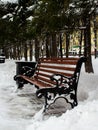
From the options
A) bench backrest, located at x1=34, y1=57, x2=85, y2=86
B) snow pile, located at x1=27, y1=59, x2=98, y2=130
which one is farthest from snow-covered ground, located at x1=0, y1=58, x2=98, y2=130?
bench backrest, located at x1=34, y1=57, x2=85, y2=86

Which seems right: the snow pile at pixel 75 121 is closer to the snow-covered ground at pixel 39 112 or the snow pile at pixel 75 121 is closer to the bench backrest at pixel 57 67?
the snow-covered ground at pixel 39 112

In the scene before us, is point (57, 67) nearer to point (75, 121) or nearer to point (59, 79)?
point (59, 79)

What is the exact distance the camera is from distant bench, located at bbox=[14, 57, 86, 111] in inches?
314

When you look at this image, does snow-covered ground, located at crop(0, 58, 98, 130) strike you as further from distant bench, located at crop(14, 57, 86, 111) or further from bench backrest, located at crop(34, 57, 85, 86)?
bench backrest, located at crop(34, 57, 85, 86)

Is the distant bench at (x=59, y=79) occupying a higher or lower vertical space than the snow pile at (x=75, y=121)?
higher

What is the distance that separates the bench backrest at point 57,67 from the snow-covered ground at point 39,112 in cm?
61

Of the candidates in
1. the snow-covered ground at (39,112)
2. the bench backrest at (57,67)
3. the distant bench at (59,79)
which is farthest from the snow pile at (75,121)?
the bench backrest at (57,67)

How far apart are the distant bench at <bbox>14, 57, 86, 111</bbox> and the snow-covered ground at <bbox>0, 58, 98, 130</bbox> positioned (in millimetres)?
329

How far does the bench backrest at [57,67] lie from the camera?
823 centimetres

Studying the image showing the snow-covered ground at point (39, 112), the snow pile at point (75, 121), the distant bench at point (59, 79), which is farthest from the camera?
the distant bench at point (59, 79)

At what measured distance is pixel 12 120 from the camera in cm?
724

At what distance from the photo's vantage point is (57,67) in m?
9.71

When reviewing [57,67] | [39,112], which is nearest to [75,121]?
[39,112]

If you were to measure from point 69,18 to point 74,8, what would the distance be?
52 cm
